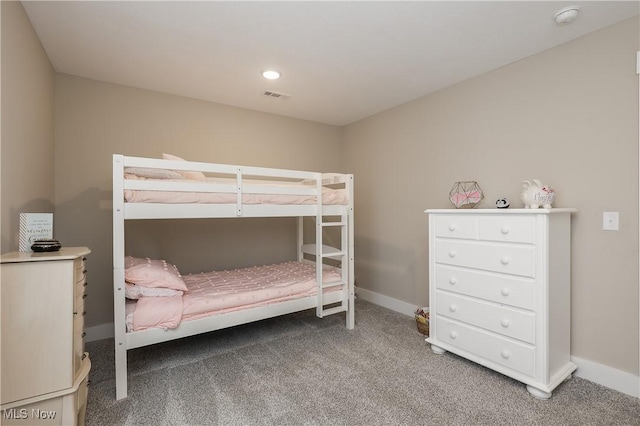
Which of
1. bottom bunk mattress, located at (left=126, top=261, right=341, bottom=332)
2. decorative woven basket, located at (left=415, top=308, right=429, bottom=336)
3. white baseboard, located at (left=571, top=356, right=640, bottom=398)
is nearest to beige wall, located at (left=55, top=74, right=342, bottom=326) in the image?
bottom bunk mattress, located at (left=126, top=261, right=341, bottom=332)

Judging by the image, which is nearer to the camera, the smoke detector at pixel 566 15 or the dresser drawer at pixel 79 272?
the dresser drawer at pixel 79 272

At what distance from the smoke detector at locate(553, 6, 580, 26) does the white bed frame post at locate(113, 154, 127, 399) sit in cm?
285

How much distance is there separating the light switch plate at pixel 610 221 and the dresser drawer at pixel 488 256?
0.56 meters

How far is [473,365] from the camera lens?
229cm

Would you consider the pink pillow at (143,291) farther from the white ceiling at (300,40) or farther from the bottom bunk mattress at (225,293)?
the white ceiling at (300,40)

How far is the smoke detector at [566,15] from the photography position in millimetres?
1829

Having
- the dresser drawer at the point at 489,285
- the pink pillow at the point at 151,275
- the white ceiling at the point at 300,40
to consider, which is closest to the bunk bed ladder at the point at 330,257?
the dresser drawer at the point at 489,285

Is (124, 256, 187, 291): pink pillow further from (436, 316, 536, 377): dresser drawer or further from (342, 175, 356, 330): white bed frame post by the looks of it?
(436, 316, 536, 377): dresser drawer

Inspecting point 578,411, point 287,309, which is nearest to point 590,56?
point 578,411

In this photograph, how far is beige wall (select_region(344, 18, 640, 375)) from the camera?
6.42 feet

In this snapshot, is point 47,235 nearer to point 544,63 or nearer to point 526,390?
point 526,390

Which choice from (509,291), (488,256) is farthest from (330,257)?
(509,291)

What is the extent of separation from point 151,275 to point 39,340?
793 mm

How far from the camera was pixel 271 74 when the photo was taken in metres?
2.70
